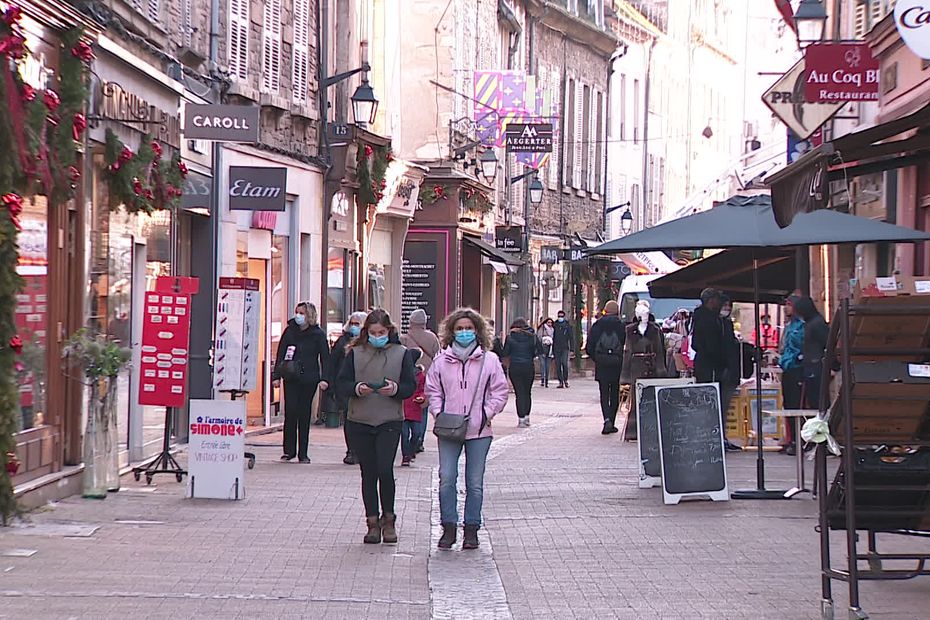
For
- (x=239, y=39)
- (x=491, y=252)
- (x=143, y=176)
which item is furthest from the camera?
(x=491, y=252)

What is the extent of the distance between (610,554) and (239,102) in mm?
12459

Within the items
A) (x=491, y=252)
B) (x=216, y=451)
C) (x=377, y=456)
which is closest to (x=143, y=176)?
(x=216, y=451)

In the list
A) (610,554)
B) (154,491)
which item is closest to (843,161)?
(610,554)

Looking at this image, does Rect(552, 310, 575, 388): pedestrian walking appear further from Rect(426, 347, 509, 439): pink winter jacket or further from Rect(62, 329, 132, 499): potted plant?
Rect(426, 347, 509, 439): pink winter jacket

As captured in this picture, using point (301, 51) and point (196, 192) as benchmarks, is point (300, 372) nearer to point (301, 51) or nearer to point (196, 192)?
point (196, 192)

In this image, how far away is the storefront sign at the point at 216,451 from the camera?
1425 cm

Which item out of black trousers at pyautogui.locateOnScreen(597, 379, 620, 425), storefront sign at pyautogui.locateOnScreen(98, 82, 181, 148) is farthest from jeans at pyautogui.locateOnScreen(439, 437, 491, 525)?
black trousers at pyautogui.locateOnScreen(597, 379, 620, 425)

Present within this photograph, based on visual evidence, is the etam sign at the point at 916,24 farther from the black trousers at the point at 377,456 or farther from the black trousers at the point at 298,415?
the black trousers at the point at 298,415

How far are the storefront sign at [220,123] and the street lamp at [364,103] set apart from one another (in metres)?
7.94

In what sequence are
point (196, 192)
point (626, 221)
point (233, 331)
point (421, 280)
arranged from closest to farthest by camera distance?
point (233, 331)
point (196, 192)
point (421, 280)
point (626, 221)

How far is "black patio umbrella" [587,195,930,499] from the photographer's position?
1422cm

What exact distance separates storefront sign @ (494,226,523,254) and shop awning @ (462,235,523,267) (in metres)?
0.57

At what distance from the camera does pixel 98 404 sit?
14.3 meters

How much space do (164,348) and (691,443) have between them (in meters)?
4.67
